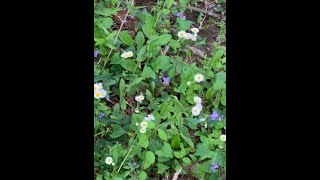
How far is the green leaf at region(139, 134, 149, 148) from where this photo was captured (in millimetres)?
2260

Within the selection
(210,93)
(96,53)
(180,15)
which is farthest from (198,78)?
(96,53)

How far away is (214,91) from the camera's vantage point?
2387 mm

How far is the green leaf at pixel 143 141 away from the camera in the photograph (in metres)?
2.26

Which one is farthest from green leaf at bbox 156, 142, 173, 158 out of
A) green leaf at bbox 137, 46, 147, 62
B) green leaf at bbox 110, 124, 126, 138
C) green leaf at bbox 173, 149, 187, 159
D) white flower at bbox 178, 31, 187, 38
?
white flower at bbox 178, 31, 187, 38

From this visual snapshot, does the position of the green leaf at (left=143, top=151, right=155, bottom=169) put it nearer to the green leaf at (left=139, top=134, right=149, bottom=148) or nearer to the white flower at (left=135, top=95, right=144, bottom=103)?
the green leaf at (left=139, top=134, right=149, bottom=148)

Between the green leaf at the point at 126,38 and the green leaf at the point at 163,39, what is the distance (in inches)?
4.0

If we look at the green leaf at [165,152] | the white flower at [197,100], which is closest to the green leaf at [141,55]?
the white flower at [197,100]

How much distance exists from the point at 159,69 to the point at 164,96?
0.12 m

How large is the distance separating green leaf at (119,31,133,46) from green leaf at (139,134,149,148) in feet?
1.31

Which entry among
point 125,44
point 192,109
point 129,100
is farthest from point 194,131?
point 125,44

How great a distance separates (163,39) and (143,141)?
447 mm
